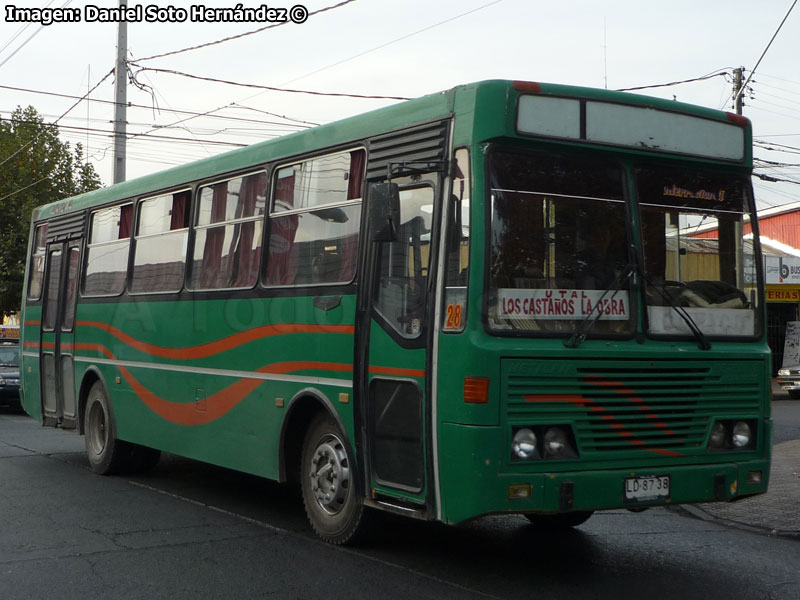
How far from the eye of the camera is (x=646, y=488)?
6445 millimetres

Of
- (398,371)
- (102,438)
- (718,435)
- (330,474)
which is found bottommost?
(102,438)

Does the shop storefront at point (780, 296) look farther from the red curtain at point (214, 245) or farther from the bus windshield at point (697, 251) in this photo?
the bus windshield at point (697, 251)

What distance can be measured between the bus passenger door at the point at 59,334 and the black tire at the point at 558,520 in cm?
636

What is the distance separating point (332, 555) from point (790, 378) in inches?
→ 872

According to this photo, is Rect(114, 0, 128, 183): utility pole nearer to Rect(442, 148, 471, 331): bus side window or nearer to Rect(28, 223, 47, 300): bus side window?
Rect(28, 223, 47, 300): bus side window

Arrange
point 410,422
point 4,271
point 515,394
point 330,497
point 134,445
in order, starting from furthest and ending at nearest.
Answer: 1. point 4,271
2. point 134,445
3. point 330,497
4. point 410,422
5. point 515,394

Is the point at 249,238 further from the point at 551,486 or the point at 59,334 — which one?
the point at 59,334

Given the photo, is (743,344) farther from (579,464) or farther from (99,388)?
(99,388)

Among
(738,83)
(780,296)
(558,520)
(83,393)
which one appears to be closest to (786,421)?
(738,83)

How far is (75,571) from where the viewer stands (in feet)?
22.3

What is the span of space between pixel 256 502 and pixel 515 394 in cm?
435

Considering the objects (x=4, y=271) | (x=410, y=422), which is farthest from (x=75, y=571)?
(x=4, y=271)

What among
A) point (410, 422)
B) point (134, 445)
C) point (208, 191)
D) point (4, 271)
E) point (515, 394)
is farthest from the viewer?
point (4, 271)

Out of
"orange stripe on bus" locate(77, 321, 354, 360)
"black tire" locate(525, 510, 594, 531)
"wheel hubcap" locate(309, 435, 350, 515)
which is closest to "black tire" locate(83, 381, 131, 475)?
"orange stripe on bus" locate(77, 321, 354, 360)
